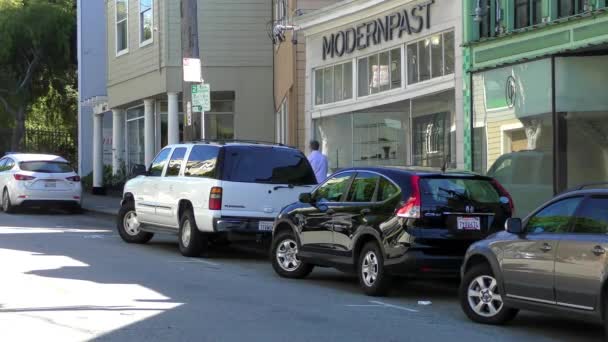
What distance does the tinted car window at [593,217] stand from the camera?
27.3 feet

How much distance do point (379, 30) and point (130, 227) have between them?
23.2ft

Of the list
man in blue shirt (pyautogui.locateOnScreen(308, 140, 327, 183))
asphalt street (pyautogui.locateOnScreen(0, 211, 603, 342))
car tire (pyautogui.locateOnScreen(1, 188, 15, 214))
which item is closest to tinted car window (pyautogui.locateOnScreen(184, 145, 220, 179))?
asphalt street (pyautogui.locateOnScreen(0, 211, 603, 342))

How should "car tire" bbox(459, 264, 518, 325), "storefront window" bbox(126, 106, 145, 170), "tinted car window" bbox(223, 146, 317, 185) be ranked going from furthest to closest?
1. "storefront window" bbox(126, 106, 145, 170)
2. "tinted car window" bbox(223, 146, 317, 185)
3. "car tire" bbox(459, 264, 518, 325)

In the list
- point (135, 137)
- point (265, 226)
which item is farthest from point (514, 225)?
point (135, 137)

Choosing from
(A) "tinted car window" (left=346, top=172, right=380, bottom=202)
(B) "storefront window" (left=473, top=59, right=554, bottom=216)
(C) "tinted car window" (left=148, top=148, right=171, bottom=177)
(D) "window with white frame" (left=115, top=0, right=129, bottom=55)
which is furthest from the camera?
(D) "window with white frame" (left=115, top=0, right=129, bottom=55)

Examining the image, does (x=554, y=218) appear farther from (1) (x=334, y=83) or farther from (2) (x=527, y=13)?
(1) (x=334, y=83)

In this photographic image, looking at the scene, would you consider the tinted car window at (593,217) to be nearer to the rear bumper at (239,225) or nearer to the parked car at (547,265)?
the parked car at (547,265)

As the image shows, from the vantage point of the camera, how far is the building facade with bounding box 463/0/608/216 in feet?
50.3

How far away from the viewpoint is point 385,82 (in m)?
20.7

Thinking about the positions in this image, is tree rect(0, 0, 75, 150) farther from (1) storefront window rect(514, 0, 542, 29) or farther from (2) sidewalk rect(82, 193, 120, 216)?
(1) storefront window rect(514, 0, 542, 29)

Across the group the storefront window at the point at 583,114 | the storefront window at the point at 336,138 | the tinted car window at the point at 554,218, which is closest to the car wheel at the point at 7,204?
the storefront window at the point at 336,138

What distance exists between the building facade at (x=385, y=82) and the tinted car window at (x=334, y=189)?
4.80 m

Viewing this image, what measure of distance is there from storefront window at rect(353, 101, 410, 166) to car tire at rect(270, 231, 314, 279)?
7.57m

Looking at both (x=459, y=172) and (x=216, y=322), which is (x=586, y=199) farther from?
(x=216, y=322)
